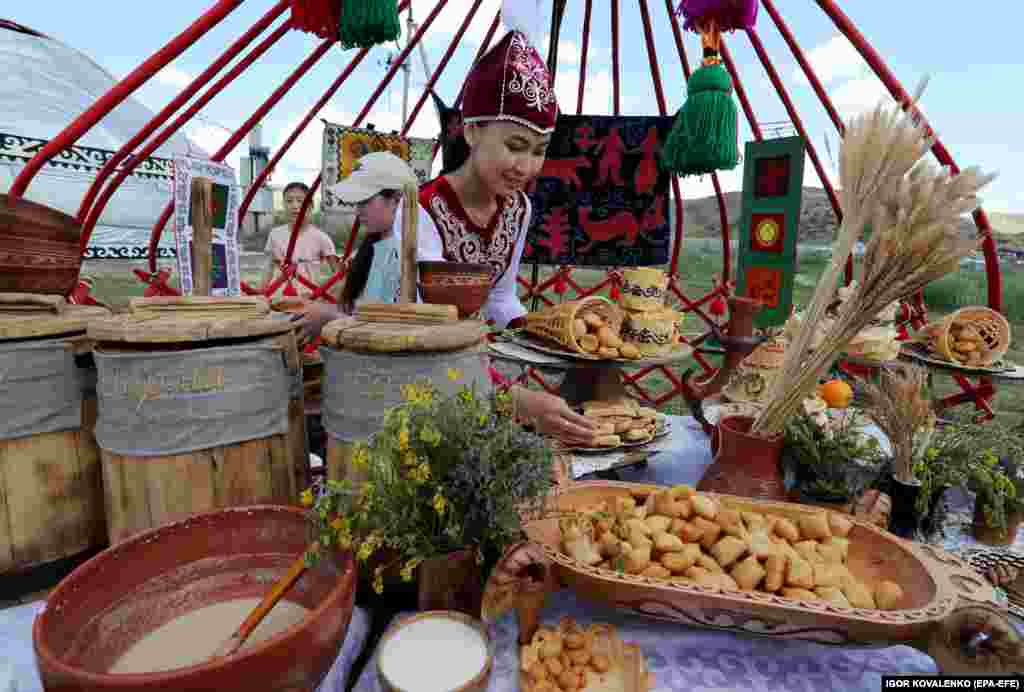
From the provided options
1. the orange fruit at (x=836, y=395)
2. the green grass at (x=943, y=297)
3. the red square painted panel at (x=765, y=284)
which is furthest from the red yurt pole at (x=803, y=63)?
the orange fruit at (x=836, y=395)

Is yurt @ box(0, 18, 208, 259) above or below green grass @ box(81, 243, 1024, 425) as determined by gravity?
above

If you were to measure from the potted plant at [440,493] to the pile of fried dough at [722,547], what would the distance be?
24 centimetres

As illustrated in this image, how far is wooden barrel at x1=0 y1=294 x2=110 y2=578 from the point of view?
1247 mm

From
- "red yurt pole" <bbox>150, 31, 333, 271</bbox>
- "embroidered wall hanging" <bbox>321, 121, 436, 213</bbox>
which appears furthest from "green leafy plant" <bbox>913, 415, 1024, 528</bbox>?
"embroidered wall hanging" <bbox>321, 121, 436, 213</bbox>

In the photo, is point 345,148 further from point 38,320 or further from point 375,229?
point 38,320

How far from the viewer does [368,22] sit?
3150mm

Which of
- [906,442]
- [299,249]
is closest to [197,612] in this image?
[906,442]

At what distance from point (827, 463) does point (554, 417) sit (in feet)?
2.85

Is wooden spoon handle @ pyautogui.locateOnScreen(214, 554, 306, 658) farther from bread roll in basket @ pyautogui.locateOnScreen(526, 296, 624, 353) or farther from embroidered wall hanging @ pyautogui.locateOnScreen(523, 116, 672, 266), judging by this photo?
embroidered wall hanging @ pyautogui.locateOnScreen(523, 116, 672, 266)

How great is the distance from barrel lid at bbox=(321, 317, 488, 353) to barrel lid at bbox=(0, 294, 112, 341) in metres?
0.60

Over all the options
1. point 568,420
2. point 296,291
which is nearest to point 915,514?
point 568,420

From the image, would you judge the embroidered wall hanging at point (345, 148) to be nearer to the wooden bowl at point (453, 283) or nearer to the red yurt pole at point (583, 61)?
the red yurt pole at point (583, 61)

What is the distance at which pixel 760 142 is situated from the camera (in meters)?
4.22

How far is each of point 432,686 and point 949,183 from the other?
165cm
